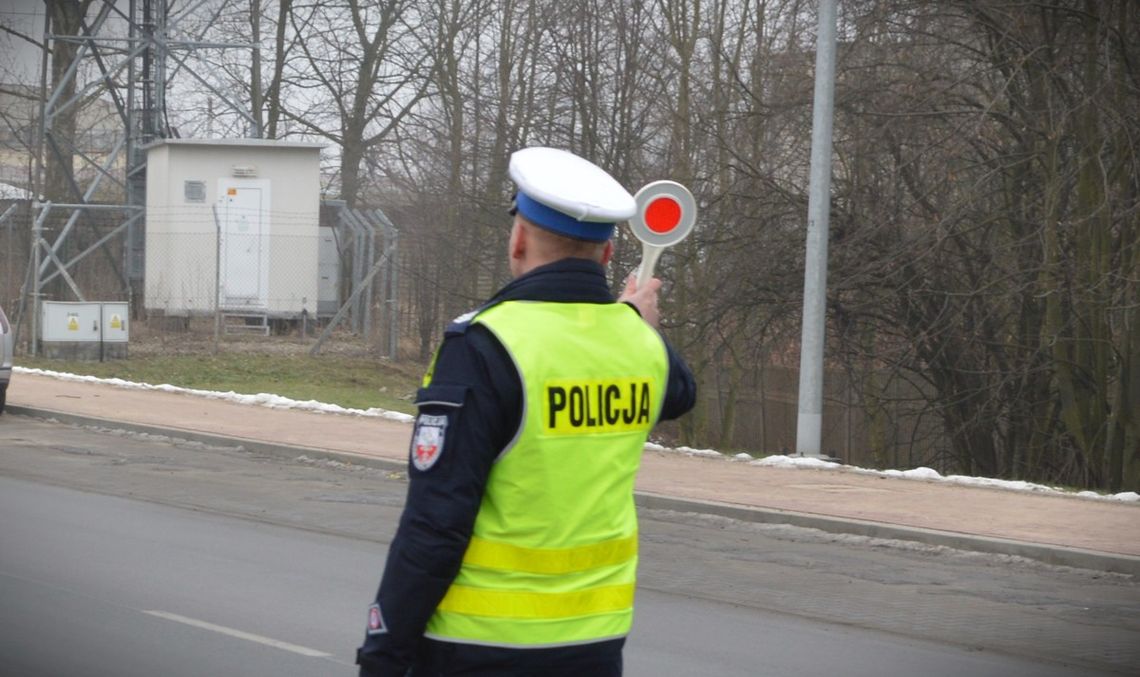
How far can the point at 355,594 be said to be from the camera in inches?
331

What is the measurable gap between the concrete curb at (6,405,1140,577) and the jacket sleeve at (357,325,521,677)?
8.73 meters

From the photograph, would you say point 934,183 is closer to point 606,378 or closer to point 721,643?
point 721,643

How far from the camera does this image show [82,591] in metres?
8.07

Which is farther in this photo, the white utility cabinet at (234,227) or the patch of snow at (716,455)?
the white utility cabinet at (234,227)

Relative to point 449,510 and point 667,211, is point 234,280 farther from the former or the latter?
point 449,510

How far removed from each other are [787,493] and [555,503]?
35.6 feet

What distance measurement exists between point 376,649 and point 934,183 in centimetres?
Answer: 1821

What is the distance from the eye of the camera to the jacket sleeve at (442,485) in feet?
9.00

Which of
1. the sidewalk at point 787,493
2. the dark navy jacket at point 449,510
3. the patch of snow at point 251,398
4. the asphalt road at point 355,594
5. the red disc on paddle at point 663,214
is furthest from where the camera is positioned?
the patch of snow at point 251,398

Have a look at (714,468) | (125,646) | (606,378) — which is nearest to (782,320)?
(714,468)

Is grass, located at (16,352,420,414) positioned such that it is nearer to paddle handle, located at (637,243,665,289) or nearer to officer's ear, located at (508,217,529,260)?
paddle handle, located at (637,243,665,289)

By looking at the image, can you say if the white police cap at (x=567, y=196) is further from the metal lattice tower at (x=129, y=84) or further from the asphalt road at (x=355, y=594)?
the metal lattice tower at (x=129, y=84)

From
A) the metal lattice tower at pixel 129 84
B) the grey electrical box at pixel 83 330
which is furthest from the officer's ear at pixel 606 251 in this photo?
the metal lattice tower at pixel 129 84

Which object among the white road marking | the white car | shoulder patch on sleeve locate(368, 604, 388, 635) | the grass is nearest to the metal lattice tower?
the grass
